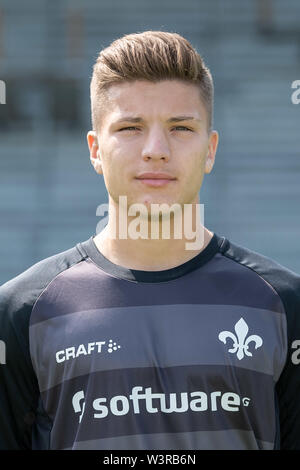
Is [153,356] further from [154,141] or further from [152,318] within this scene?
[154,141]

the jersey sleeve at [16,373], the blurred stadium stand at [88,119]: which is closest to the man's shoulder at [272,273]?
the jersey sleeve at [16,373]

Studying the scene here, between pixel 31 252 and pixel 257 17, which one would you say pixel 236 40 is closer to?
pixel 257 17

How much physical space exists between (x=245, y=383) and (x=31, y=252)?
6.53 m

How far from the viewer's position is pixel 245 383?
1.71m

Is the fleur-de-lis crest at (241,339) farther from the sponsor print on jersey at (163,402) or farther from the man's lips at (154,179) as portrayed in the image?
the man's lips at (154,179)

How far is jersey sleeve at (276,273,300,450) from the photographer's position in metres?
1.76

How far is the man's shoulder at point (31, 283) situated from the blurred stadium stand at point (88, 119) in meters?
6.09

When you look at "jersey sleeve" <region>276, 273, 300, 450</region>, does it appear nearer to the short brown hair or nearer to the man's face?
the man's face

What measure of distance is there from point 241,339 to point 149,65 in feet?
2.11

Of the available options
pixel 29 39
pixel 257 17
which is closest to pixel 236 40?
pixel 257 17

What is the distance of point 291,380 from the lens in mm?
1774

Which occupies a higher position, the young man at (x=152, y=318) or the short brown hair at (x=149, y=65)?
the short brown hair at (x=149, y=65)

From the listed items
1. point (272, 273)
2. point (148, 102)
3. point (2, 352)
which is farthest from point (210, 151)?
point (2, 352)

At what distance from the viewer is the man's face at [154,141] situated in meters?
1.72
